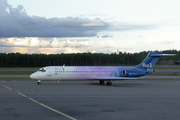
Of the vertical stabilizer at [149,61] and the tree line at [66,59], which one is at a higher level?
the tree line at [66,59]

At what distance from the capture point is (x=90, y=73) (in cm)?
3884

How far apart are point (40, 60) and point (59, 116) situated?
439ft

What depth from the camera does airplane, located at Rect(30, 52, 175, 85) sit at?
37375mm

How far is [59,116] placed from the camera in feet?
48.3

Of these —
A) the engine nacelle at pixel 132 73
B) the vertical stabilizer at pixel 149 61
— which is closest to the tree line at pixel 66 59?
the vertical stabilizer at pixel 149 61

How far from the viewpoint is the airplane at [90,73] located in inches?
1471

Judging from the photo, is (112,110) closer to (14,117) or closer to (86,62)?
(14,117)

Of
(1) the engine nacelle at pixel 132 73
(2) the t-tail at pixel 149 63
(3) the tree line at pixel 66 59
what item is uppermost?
(3) the tree line at pixel 66 59

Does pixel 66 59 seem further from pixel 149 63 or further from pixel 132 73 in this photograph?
pixel 132 73

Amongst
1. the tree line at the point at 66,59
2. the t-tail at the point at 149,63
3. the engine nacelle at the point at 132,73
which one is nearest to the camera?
the engine nacelle at the point at 132,73

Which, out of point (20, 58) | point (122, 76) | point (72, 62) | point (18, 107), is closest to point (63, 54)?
point (72, 62)

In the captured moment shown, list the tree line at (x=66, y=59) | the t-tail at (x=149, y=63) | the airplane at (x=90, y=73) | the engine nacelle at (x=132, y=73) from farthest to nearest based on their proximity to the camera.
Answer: the tree line at (x=66, y=59) < the t-tail at (x=149, y=63) < the engine nacelle at (x=132, y=73) < the airplane at (x=90, y=73)

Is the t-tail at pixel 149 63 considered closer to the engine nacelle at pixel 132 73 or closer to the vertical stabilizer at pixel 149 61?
the vertical stabilizer at pixel 149 61

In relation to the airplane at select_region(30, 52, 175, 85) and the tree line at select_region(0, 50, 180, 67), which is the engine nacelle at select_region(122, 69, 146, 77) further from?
the tree line at select_region(0, 50, 180, 67)
